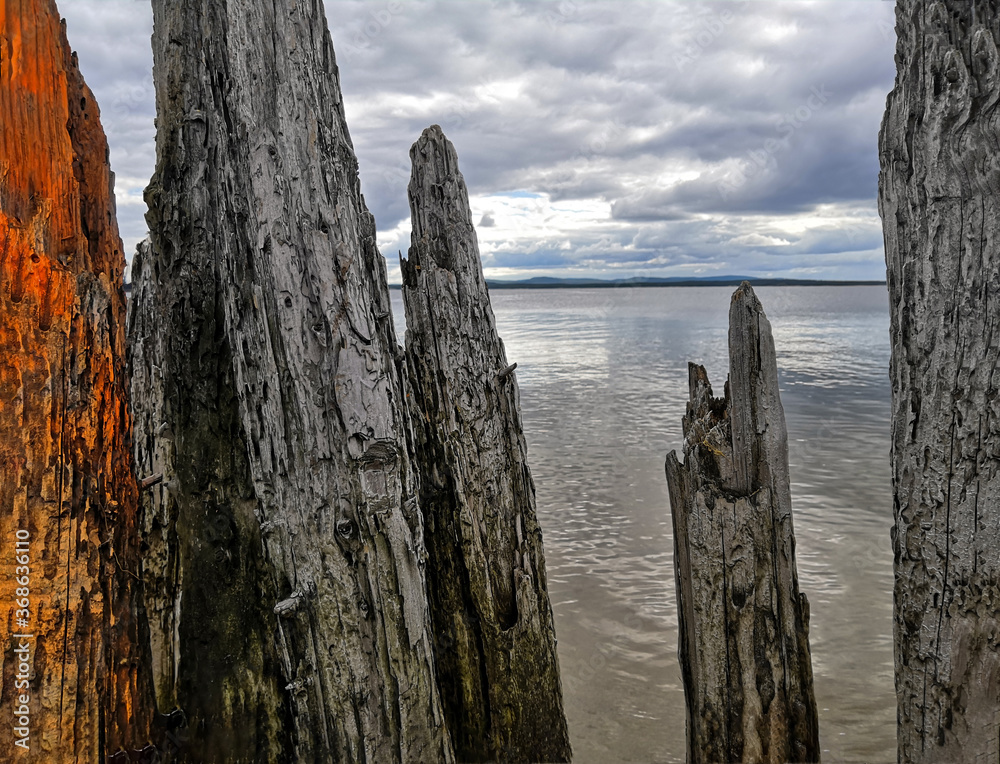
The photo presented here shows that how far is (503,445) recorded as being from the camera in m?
3.36

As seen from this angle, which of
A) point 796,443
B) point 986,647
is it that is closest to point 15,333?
point 986,647

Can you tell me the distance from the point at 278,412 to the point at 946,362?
2.46 meters

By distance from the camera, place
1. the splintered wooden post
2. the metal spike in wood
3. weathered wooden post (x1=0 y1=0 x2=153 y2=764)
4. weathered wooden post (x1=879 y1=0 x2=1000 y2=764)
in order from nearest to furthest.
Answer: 1. weathered wooden post (x1=879 y1=0 x2=1000 y2=764)
2. weathered wooden post (x1=0 y1=0 x2=153 y2=764)
3. the splintered wooden post
4. the metal spike in wood

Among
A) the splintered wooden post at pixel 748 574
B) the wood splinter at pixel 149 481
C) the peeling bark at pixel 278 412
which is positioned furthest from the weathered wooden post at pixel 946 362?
the wood splinter at pixel 149 481

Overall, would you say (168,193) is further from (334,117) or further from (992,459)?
(992,459)

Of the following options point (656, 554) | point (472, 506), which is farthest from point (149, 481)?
point (656, 554)

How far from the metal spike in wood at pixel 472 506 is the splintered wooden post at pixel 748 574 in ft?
2.68

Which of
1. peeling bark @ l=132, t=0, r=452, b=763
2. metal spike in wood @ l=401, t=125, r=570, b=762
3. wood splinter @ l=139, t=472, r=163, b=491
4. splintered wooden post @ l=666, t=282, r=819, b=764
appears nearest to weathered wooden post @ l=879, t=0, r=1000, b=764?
splintered wooden post @ l=666, t=282, r=819, b=764

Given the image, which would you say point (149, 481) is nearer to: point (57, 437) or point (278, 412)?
point (57, 437)

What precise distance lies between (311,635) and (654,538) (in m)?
5.38

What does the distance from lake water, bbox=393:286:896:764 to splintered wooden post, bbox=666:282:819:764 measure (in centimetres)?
142

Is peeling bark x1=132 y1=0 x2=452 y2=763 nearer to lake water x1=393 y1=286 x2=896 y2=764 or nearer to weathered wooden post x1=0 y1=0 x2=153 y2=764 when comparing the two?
weathered wooden post x1=0 y1=0 x2=153 y2=764

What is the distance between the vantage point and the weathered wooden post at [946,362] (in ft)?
8.06

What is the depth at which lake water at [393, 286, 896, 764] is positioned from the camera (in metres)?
4.48
